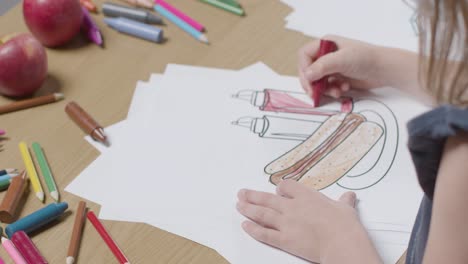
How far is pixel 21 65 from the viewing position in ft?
2.38

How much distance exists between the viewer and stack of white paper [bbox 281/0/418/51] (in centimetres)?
83

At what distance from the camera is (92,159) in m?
0.68

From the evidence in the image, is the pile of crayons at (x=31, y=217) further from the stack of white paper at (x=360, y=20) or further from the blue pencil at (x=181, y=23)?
the stack of white paper at (x=360, y=20)

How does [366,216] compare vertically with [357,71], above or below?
below

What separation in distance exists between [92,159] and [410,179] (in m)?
0.36

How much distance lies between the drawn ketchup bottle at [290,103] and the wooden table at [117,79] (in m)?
0.05

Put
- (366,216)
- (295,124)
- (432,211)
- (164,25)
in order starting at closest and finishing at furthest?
(432,211) → (366,216) → (295,124) → (164,25)

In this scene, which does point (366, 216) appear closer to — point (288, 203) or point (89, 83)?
point (288, 203)

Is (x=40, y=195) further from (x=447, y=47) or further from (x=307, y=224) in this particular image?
(x=447, y=47)

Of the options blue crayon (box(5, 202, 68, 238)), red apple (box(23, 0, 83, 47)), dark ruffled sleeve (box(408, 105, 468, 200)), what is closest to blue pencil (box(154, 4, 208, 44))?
red apple (box(23, 0, 83, 47))

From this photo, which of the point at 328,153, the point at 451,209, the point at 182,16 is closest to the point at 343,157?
the point at 328,153

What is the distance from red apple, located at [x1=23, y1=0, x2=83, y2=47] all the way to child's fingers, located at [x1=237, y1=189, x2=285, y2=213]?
0.35 m

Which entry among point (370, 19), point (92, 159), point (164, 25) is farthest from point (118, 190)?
point (370, 19)

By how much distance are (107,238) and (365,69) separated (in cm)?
38
